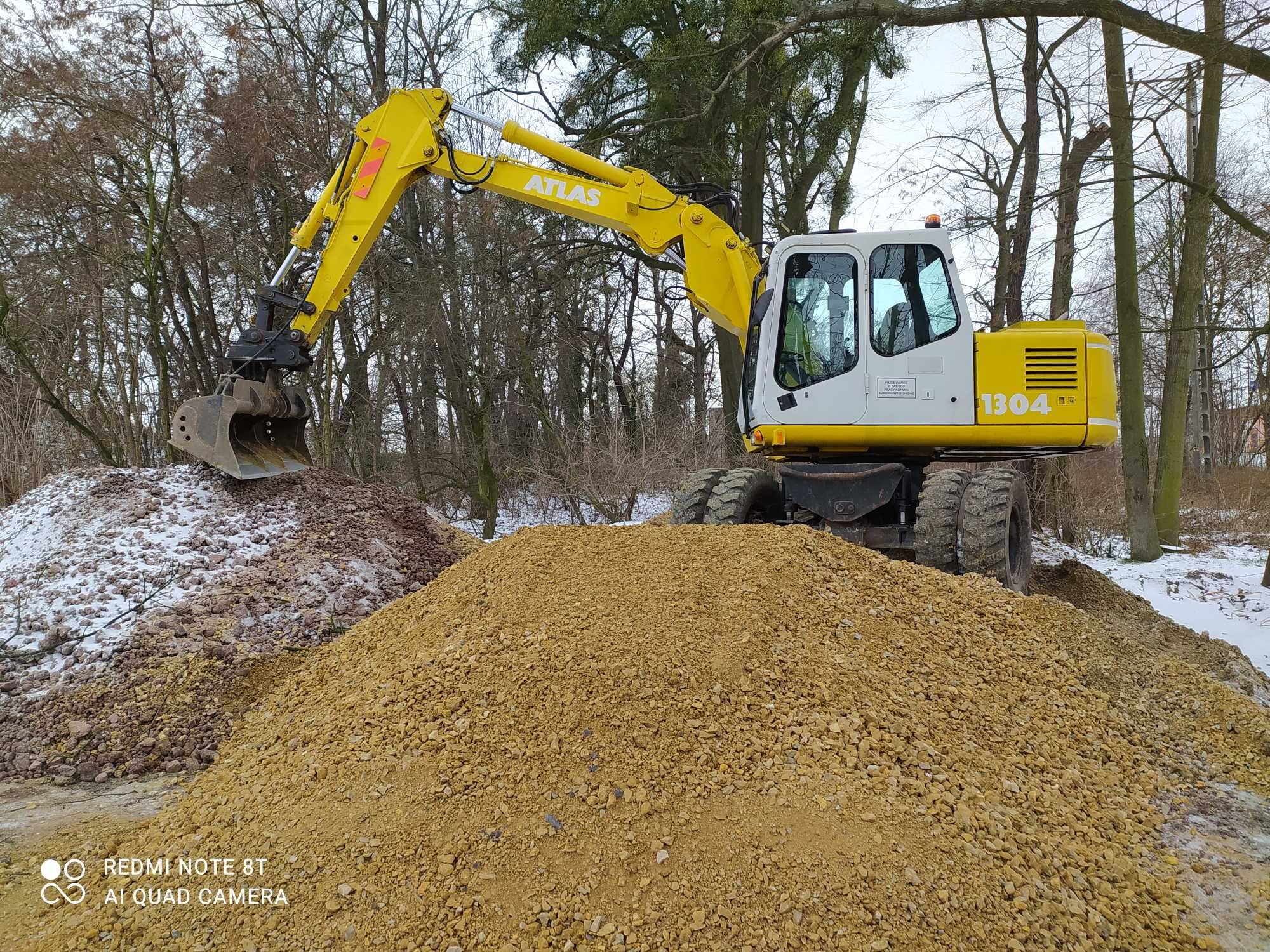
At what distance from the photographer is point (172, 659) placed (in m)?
4.27

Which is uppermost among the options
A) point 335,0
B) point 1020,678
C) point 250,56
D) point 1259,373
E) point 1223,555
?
point 335,0

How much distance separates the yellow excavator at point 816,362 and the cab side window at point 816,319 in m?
0.01

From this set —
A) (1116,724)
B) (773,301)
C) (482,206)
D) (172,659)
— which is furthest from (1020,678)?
(482,206)

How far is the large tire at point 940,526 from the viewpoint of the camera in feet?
16.9

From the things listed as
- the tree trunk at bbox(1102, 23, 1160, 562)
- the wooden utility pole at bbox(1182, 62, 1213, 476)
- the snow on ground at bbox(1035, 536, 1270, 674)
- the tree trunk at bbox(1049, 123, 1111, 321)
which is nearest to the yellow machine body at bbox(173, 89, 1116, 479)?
the snow on ground at bbox(1035, 536, 1270, 674)

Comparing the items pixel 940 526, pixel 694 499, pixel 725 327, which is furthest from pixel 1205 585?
pixel 725 327

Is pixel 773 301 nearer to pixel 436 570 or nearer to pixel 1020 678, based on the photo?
pixel 1020 678

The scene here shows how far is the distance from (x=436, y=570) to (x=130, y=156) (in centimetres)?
676

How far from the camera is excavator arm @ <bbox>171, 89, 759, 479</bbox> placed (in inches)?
228

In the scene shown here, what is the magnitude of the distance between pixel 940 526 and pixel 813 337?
155 cm

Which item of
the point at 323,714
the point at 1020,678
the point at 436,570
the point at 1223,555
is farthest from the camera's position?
the point at 1223,555

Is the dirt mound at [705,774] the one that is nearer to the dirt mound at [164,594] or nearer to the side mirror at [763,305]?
the dirt mound at [164,594]

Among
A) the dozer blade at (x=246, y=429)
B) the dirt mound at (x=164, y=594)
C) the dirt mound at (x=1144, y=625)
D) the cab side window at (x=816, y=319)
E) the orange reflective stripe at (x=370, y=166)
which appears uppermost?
the orange reflective stripe at (x=370, y=166)

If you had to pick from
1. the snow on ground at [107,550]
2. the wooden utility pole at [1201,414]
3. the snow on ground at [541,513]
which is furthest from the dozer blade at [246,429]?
the wooden utility pole at [1201,414]
